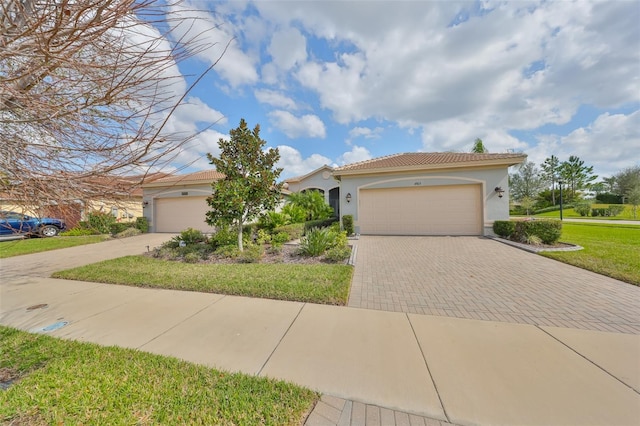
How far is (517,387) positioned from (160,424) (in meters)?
3.14

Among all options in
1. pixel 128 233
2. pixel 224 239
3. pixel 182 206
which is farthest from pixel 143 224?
pixel 224 239

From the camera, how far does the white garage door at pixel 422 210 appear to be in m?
10.8

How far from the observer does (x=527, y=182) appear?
39.6 metres

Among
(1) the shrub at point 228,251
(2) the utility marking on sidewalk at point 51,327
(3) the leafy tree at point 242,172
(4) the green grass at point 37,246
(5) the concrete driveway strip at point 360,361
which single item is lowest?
(2) the utility marking on sidewalk at point 51,327

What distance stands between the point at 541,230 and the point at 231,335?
1084 centimetres

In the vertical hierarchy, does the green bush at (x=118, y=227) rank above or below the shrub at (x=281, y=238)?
above

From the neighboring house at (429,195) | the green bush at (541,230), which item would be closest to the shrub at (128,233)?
the neighboring house at (429,195)

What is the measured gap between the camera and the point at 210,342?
2924 mm

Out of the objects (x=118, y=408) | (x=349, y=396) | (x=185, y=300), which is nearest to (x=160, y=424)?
(x=118, y=408)

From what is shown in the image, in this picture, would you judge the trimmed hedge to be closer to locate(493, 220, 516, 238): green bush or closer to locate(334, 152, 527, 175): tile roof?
locate(493, 220, 516, 238): green bush

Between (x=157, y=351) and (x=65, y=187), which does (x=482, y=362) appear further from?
(x=65, y=187)

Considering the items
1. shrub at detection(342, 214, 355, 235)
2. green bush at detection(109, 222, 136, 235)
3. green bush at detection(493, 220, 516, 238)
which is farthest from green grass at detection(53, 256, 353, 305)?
green bush at detection(109, 222, 136, 235)

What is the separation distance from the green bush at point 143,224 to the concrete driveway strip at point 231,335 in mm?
14914

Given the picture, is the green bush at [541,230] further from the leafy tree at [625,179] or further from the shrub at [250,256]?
the leafy tree at [625,179]
